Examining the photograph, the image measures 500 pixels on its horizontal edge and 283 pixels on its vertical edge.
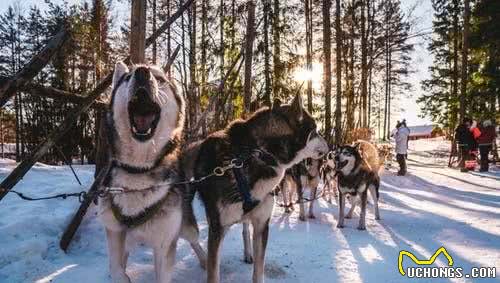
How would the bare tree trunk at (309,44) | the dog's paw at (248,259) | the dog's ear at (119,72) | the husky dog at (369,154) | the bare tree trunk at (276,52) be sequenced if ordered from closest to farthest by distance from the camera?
the dog's ear at (119,72)
the dog's paw at (248,259)
the husky dog at (369,154)
the bare tree trunk at (276,52)
the bare tree trunk at (309,44)

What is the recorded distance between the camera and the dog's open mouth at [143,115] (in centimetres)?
244

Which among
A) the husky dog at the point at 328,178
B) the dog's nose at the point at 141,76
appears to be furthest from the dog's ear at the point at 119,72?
the husky dog at the point at 328,178

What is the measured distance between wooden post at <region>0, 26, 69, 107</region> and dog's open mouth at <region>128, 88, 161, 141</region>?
1412 mm

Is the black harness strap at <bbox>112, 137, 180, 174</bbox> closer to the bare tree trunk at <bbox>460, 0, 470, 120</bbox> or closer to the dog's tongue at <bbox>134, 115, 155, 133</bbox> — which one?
the dog's tongue at <bbox>134, 115, 155, 133</bbox>

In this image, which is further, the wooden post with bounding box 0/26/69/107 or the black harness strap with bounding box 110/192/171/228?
the wooden post with bounding box 0/26/69/107

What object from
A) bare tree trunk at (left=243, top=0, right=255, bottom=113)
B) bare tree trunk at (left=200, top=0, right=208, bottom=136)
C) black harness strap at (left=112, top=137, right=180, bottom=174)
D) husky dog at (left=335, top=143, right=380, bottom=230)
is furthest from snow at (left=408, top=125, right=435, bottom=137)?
black harness strap at (left=112, top=137, right=180, bottom=174)

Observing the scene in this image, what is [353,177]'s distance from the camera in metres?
A: 7.15

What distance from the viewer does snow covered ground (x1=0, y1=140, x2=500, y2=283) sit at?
3796mm

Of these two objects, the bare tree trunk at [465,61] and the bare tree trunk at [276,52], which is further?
the bare tree trunk at [465,61]

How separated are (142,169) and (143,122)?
31 centimetres

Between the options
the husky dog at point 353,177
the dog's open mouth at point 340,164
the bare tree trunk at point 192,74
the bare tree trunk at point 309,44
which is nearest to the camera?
the husky dog at point 353,177

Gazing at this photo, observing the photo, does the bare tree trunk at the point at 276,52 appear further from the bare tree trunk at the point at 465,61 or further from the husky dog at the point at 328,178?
the bare tree trunk at the point at 465,61

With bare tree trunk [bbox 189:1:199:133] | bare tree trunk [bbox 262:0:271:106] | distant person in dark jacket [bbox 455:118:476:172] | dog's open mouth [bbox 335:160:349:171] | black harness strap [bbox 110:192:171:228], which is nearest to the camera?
black harness strap [bbox 110:192:171:228]

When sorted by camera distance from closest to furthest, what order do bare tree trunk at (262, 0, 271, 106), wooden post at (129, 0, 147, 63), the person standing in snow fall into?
wooden post at (129, 0, 147, 63) → bare tree trunk at (262, 0, 271, 106) → the person standing in snow
